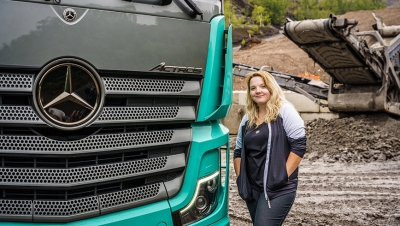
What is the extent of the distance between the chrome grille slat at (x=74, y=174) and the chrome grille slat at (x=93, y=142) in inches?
4.1

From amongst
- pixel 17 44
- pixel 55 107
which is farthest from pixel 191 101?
pixel 17 44

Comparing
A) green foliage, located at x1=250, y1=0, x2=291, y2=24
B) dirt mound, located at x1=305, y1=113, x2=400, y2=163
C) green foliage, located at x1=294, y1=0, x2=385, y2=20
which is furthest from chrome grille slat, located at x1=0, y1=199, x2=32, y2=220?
green foliage, located at x1=294, y1=0, x2=385, y2=20

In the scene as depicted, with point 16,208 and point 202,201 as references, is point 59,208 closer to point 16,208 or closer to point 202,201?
point 16,208

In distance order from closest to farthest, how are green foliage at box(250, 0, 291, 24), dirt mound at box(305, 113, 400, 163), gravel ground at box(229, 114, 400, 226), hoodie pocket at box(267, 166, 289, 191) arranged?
hoodie pocket at box(267, 166, 289, 191) → gravel ground at box(229, 114, 400, 226) → dirt mound at box(305, 113, 400, 163) → green foliage at box(250, 0, 291, 24)

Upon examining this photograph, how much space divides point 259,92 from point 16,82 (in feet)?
5.35

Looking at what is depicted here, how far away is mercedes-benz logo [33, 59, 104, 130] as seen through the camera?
2.44 metres

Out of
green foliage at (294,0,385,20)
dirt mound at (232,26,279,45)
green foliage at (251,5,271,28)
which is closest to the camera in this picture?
dirt mound at (232,26,279,45)

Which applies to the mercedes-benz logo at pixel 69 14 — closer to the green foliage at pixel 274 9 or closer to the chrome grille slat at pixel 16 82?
the chrome grille slat at pixel 16 82

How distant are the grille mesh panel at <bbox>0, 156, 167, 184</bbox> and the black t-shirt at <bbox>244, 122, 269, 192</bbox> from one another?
895 mm

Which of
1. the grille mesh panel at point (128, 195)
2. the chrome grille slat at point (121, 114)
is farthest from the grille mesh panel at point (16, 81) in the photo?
the grille mesh panel at point (128, 195)

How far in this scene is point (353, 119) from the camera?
12.4 m

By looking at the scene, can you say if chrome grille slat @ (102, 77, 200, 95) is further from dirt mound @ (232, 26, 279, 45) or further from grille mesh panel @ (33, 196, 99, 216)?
dirt mound @ (232, 26, 279, 45)

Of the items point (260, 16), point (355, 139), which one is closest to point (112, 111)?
point (355, 139)

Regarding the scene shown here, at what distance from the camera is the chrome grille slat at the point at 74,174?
2.51 m
